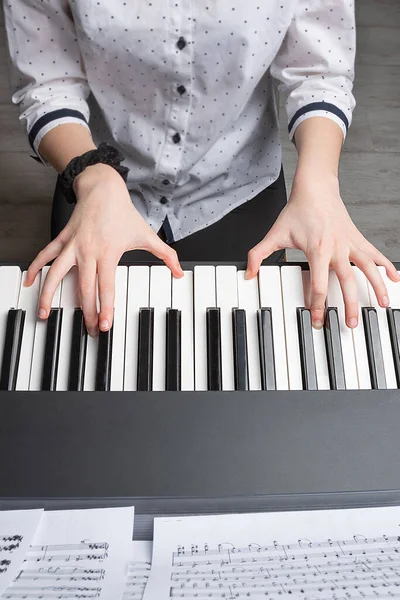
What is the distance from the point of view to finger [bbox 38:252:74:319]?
675mm

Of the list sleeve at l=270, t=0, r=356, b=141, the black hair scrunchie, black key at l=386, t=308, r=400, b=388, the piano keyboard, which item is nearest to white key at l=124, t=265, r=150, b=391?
the piano keyboard

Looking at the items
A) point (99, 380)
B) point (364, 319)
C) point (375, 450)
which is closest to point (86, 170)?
point (99, 380)

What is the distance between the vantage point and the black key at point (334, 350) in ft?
2.14

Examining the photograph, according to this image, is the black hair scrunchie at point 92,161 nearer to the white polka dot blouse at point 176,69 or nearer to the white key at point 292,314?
the white polka dot blouse at point 176,69

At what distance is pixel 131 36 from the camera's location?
863 millimetres

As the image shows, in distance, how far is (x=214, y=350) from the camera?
67 centimetres

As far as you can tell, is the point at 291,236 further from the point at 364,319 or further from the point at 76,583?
the point at 76,583

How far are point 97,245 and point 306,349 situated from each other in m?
0.30

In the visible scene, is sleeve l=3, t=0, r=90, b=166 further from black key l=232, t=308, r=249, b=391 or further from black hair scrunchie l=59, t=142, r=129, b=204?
black key l=232, t=308, r=249, b=391

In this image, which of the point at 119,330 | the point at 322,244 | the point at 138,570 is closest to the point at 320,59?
the point at 322,244

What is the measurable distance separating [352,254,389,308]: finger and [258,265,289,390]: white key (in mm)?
111

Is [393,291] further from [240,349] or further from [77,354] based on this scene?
[77,354]

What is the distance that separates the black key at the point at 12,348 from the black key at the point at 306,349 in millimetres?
344

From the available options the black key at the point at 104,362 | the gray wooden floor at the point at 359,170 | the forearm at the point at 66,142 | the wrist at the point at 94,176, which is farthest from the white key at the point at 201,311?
the gray wooden floor at the point at 359,170
